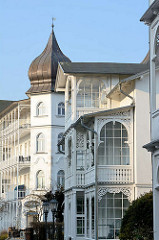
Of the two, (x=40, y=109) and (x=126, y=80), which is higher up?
(x=40, y=109)

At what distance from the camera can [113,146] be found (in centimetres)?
3106

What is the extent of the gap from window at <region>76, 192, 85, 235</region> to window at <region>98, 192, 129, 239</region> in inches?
119

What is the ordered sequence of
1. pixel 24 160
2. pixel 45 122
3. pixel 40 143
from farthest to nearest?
1. pixel 24 160
2. pixel 40 143
3. pixel 45 122

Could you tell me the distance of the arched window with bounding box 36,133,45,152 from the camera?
5777cm

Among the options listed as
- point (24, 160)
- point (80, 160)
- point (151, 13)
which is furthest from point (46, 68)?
point (151, 13)

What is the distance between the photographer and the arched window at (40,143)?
5777cm

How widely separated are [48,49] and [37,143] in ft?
29.0

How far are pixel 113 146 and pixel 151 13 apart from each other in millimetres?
13873

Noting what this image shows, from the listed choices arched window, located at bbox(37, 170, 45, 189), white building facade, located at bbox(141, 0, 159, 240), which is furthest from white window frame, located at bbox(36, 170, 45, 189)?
white building facade, located at bbox(141, 0, 159, 240)

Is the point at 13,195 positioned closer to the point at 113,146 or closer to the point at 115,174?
the point at 113,146

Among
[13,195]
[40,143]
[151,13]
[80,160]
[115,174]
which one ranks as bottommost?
[13,195]

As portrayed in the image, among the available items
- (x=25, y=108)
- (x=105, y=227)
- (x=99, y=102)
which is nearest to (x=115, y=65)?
(x=99, y=102)

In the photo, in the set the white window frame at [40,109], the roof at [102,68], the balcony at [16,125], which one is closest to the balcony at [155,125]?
the roof at [102,68]

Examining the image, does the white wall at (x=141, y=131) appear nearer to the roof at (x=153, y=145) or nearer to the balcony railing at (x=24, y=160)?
the roof at (x=153, y=145)
